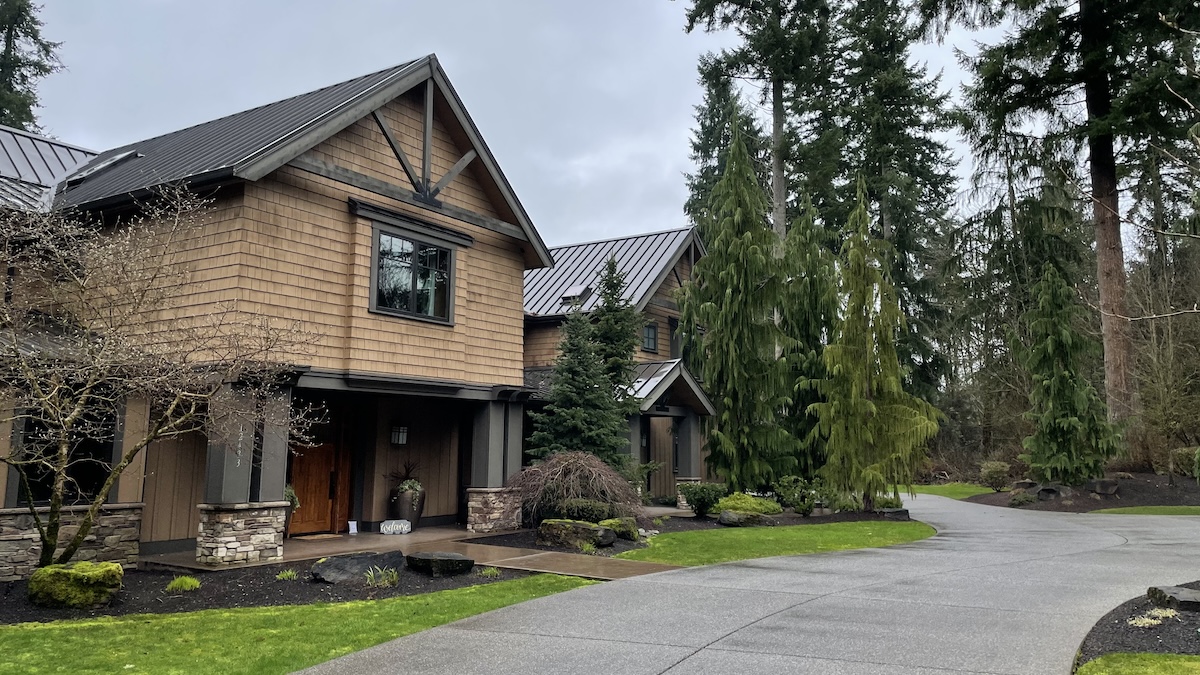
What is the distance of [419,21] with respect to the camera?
33.1 meters

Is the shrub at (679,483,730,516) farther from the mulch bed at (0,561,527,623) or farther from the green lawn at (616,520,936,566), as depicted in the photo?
the mulch bed at (0,561,527,623)

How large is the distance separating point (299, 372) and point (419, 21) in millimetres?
25331

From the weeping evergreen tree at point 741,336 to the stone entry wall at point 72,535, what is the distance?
40.1ft

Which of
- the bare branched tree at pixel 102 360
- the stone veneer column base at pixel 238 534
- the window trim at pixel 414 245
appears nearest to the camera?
the bare branched tree at pixel 102 360

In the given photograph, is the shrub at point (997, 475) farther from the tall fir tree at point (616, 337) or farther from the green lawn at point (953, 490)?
the tall fir tree at point (616, 337)

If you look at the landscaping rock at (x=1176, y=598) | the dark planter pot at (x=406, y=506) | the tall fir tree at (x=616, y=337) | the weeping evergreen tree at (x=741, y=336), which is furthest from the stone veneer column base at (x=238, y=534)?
the weeping evergreen tree at (x=741, y=336)

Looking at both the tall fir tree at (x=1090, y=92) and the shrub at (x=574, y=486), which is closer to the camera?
the shrub at (x=574, y=486)

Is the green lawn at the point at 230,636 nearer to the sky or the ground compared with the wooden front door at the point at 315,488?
nearer to the ground

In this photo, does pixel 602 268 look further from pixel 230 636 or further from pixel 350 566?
pixel 230 636

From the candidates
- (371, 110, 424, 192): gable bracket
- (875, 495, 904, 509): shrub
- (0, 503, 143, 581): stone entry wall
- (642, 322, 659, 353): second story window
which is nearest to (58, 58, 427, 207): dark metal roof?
(371, 110, 424, 192): gable bracket

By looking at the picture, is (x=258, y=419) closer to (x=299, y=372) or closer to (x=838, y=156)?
(x=299, y=372)

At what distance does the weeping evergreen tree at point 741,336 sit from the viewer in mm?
19516

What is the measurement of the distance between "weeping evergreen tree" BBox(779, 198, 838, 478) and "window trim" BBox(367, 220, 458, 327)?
8893 mm

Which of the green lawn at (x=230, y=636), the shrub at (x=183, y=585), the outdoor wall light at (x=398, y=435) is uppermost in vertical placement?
the outdoor wall light at (x=398, y=435)
